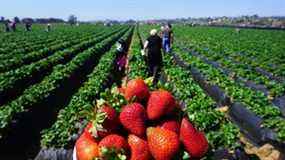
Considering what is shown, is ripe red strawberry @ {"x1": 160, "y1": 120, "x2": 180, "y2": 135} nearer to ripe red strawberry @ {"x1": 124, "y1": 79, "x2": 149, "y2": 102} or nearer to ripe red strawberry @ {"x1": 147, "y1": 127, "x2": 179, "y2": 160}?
ripe red strawberry @ {"x1": 147, "y1": 127, "x2": 179, "y2": 160}

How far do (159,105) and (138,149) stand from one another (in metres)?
0.42

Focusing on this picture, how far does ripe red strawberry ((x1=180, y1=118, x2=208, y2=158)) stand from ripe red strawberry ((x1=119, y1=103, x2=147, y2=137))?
0.30 meters

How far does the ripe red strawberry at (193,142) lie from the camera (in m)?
3.30

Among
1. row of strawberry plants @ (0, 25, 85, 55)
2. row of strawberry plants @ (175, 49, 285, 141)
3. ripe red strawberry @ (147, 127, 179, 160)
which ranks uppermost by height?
ripe red strawberry @ (147, 127, 179, 160)

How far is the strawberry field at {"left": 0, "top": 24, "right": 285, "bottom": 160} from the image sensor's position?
3328 mm

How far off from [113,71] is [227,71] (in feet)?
15.7

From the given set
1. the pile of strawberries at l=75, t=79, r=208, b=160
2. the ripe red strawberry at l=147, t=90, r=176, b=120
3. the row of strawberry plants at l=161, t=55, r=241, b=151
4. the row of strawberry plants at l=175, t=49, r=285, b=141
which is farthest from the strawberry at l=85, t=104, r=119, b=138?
the row of strawberry plants at l=175, t=49, r=285, b=141

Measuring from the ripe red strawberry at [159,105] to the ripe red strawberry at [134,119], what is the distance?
0.26 ft

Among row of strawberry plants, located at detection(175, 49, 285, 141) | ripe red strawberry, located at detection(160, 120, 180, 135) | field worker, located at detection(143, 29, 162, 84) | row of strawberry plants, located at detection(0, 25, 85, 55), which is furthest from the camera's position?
row of strawberry plants, located at detection(0, 25, 85, 55)

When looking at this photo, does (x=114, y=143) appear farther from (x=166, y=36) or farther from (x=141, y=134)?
(x=166, y=36)

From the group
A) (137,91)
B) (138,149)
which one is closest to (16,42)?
(137,91)

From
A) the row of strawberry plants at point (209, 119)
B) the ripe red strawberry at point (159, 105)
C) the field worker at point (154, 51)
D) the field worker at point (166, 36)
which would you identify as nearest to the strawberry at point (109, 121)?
the ripe red strawberry at point (159, 105)

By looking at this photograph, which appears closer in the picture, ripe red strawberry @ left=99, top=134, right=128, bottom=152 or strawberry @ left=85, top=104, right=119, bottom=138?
ripe red strawberry @ left=99, top=134, right=128, bottom=152

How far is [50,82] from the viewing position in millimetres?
13148
